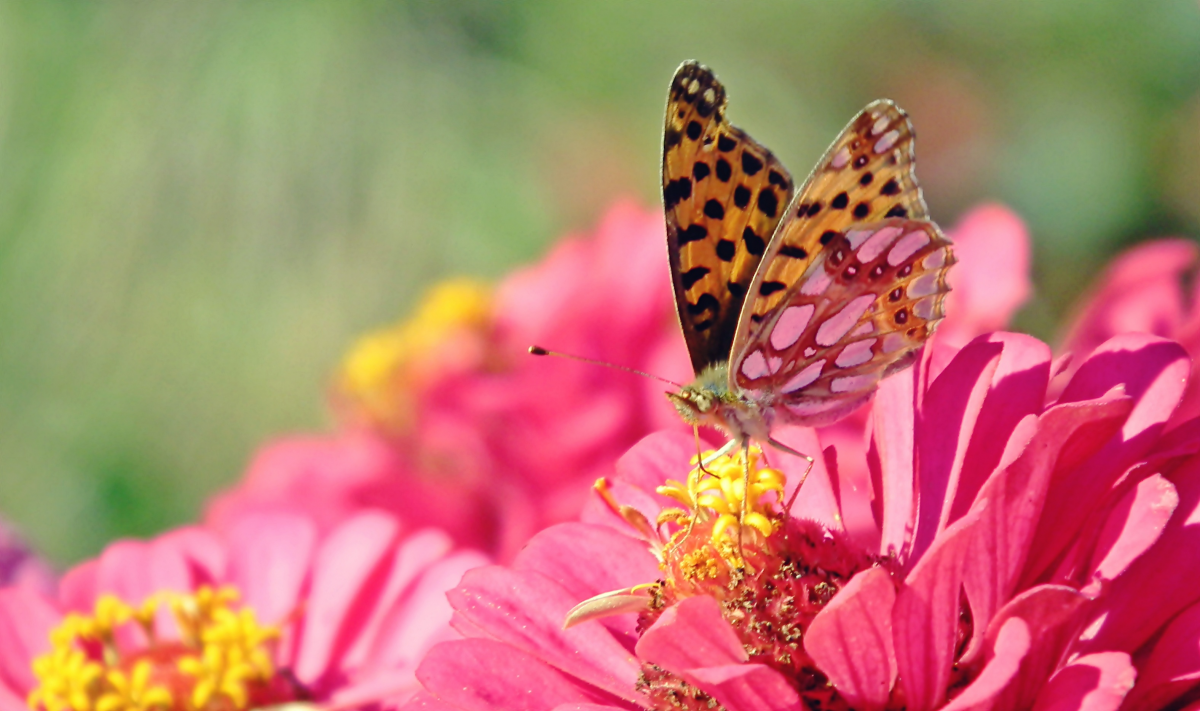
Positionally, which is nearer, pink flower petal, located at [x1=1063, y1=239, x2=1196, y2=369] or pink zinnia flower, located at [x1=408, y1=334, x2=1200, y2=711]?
pink zinnia flower, located at [x1=408, y1=334, x2=1200, y2=711]

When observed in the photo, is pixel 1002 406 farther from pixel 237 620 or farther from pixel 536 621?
pixel 237 620

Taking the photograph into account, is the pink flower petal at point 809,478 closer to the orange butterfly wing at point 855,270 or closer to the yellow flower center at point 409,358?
the orange butterfly wing at point 855,270

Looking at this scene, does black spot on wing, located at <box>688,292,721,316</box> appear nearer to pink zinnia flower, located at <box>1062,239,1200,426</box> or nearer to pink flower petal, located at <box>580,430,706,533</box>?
pink flower petal, located at <box>580,430,706,533</box>

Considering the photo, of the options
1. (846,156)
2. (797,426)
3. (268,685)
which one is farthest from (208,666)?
(846,156)

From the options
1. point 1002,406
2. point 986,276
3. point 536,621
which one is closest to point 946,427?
point 1002,406

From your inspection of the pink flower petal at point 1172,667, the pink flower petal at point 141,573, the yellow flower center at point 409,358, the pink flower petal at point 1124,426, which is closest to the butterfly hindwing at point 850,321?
the pink flower petal at point 1124,426

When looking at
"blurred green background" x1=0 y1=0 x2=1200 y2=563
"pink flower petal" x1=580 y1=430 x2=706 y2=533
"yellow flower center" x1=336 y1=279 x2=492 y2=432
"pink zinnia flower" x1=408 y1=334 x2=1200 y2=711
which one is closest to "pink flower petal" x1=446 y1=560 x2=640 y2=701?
"pink zinnia flower" x1=408 y1=334 x2=1200 y2=711

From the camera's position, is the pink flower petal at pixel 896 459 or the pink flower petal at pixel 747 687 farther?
the pink flower petal at pixel 896 459

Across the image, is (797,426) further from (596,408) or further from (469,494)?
(469,494)
